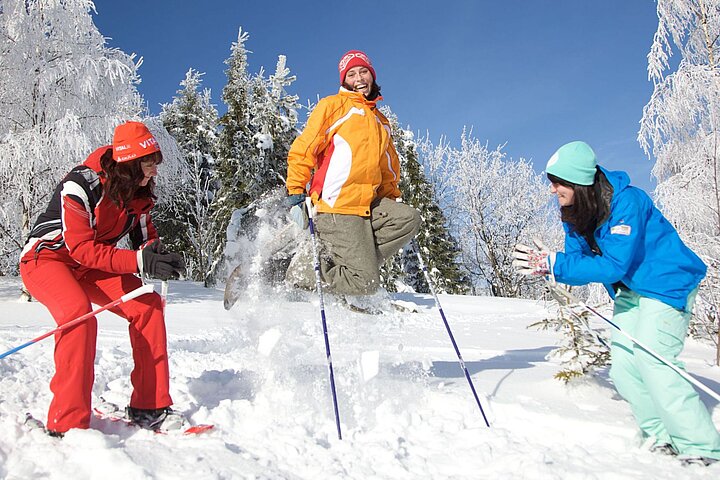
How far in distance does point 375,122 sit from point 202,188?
847 inches

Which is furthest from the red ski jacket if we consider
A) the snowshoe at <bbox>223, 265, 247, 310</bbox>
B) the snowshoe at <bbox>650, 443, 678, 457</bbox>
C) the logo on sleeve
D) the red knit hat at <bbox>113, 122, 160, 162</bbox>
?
the snowshoe at <bbox>650, 443, 678, 457</bbox>

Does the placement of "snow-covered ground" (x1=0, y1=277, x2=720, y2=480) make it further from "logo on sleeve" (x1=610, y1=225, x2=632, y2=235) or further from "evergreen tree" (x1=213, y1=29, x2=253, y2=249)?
"evergreen tree" (x1=213, y1=29, x2=253, y2=249)

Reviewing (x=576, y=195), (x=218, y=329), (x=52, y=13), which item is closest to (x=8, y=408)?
(x=576, y=195)

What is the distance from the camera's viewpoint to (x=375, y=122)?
4270mm

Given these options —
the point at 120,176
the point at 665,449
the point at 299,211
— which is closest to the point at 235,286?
the point at 299,211

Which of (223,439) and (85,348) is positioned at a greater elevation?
(85,348)

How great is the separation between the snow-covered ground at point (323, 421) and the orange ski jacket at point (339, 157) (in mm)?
1121

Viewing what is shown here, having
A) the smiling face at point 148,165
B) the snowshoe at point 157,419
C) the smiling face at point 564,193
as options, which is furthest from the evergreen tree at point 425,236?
the snowshoe at point 157,419

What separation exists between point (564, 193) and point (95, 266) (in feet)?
9.47

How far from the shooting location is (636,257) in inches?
125

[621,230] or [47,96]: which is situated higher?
[47,96]

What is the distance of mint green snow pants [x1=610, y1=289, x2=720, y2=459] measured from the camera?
9.42 feet

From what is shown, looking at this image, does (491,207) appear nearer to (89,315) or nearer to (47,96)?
(47,96)

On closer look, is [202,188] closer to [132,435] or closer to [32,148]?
[32,148]
